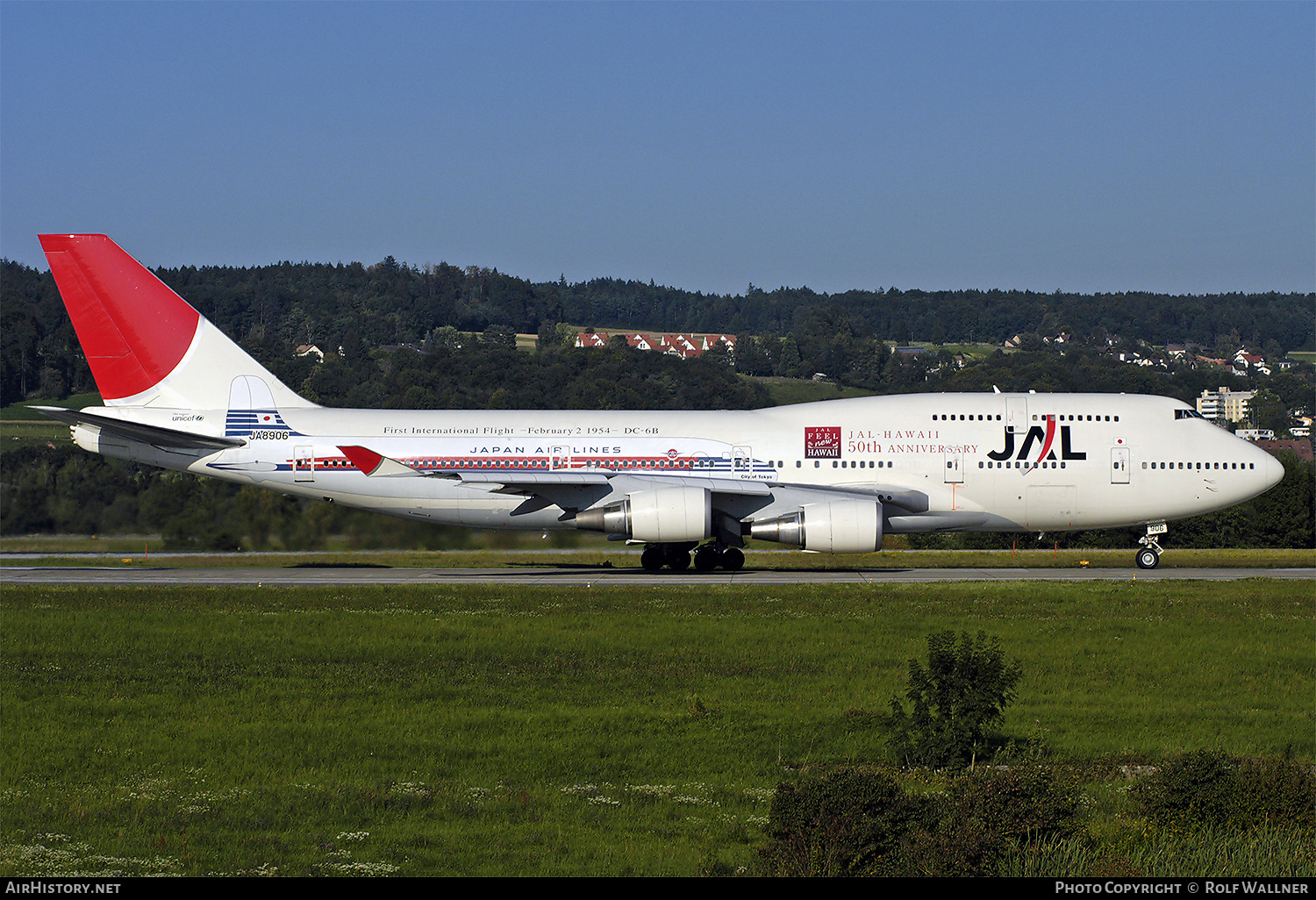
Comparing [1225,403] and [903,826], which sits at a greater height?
[1225,403]

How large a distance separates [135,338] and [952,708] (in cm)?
2742

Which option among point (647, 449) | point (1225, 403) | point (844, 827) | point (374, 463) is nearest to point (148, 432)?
point (374, 463)

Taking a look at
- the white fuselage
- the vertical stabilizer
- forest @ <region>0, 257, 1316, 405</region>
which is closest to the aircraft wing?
the white fuselage

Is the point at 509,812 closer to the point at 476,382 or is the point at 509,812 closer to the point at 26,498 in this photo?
the point at 26,498

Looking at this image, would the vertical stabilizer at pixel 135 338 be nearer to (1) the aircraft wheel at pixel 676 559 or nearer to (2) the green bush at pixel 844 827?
(1) the aircraft wheel at pixel 676 559

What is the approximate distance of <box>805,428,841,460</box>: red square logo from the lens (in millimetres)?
32594

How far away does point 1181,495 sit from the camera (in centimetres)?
3244

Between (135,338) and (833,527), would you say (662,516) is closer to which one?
(833,527)

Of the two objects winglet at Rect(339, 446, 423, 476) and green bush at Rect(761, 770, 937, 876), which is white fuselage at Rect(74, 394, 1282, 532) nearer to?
winglet at Rect(339, 446, 423, 476)

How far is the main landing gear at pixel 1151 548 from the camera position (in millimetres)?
33312

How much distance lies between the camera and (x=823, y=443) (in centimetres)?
3269

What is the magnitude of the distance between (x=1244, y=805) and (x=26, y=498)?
3303cm

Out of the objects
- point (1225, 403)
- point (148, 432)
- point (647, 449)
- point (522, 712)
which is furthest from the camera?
point (1225, 403)

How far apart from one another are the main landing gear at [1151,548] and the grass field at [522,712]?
8.40 meters
